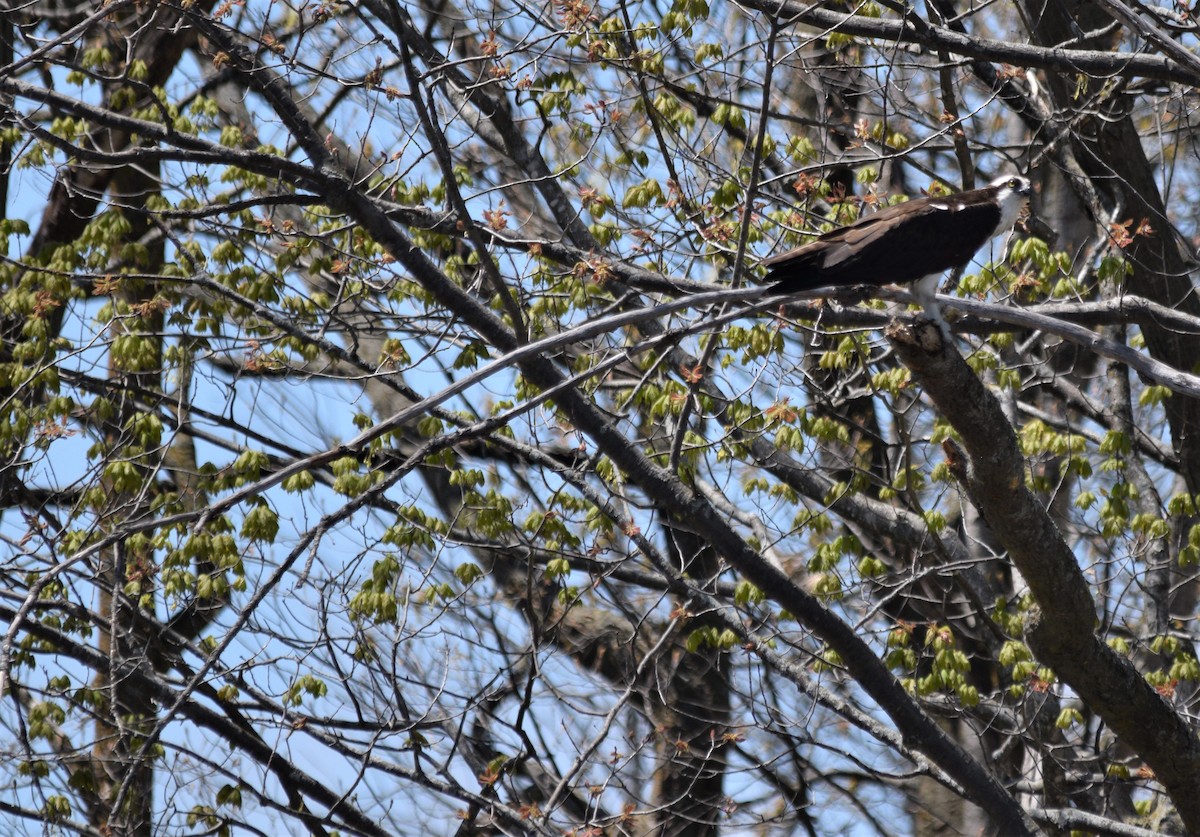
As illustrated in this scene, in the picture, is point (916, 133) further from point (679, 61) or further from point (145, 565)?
point (145, 565)

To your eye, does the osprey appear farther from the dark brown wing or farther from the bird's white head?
the bird's white head

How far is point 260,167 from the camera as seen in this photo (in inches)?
215

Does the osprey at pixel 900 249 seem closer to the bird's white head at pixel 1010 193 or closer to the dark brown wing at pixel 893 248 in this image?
the dark brown wing at pixel 893 248

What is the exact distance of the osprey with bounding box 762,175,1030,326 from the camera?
190 inches

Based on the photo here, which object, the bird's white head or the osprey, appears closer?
the osprey

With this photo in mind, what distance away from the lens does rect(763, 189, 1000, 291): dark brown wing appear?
4832 millimetres

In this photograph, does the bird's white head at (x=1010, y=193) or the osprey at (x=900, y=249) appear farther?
the bird's white head at (x=1010, y=193)

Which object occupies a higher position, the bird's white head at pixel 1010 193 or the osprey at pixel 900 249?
the bird's white head at pixel 1010 193

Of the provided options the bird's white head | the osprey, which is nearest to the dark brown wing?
the osprey

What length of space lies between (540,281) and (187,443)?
4111 mm

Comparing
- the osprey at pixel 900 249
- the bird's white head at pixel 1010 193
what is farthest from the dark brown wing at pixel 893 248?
the bird's white head at pixel 1010 193

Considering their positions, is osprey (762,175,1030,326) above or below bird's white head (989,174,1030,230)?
below

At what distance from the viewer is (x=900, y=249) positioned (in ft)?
16.7

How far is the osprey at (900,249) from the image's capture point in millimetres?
4832
